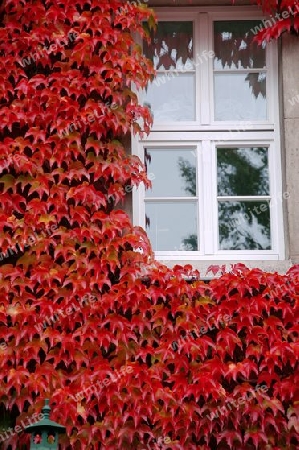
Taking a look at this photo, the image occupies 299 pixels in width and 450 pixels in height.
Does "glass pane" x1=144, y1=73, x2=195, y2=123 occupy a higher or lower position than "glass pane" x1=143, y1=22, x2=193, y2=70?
lower

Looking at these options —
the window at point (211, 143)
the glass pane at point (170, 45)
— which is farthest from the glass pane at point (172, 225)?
the glass pane at point (170, 45)

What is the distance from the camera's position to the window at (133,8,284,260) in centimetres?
614

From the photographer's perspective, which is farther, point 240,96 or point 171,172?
point 240,96

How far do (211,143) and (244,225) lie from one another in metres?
0.60

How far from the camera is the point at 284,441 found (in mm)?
5551

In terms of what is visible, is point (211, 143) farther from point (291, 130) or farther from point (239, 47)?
point (239, 47)

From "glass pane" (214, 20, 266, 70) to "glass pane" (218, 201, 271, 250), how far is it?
100 centimetres

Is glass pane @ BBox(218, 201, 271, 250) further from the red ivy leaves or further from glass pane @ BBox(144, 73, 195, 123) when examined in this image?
glass pane @ BBox(144, 73, 195, 123)

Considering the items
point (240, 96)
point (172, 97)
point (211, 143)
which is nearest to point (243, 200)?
point (211, 143)

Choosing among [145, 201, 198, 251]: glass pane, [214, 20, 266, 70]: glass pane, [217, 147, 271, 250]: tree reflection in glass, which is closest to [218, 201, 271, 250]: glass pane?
[217, 147, 271, 250]: tree reflection in glass

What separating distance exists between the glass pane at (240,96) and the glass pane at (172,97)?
0.60 feet

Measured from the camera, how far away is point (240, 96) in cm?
643

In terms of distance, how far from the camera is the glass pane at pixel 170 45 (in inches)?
255

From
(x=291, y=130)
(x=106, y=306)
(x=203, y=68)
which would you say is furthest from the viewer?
(x=203, y=68)
